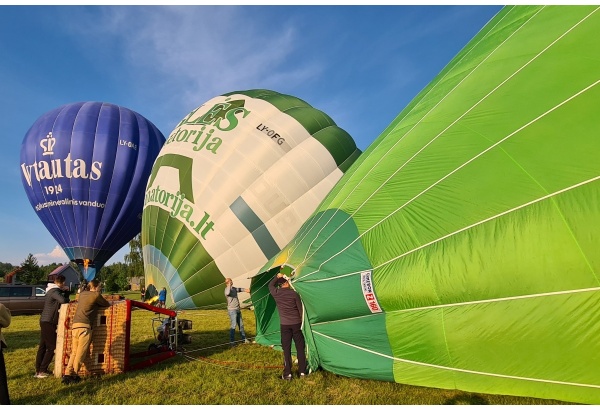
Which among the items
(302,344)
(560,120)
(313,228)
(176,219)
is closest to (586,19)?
(560,120)

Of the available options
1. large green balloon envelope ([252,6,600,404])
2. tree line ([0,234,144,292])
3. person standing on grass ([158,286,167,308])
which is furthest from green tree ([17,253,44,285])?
large green balloon envelope ([252,6,600,404])

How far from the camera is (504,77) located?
407 centimetres

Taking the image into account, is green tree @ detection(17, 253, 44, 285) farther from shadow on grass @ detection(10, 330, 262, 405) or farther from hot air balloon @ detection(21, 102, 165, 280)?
shadow on grass @ detection(10, 330, 262, 405)

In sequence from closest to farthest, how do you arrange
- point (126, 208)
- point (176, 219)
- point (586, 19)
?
point (586, 19), point (176, 219), point (126, 208)

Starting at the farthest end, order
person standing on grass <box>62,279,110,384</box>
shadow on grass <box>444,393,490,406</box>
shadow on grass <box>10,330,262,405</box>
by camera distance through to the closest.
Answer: person standing on grass <box>62,279,110,384</box> < shadow on grass <box>10,330,262,405</box> < shadow on grass <box>444,393,490,406</box>

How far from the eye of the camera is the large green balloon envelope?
3.06m

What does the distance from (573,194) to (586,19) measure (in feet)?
5.86

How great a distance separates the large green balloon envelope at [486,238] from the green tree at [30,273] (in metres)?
46.1

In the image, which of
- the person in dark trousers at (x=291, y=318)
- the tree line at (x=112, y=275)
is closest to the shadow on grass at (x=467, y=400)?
the person in dark trousers at (x=291, y=318)

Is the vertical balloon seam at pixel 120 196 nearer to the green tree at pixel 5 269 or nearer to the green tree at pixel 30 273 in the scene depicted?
the green tree at pixel 30 273

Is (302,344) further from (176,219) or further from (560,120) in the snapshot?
(176,219)

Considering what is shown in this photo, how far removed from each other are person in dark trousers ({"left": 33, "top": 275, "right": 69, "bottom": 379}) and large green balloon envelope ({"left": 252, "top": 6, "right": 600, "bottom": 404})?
9.81ft

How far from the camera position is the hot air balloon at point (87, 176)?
17.2 metres

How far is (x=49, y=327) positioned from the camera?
5051 millimetres
